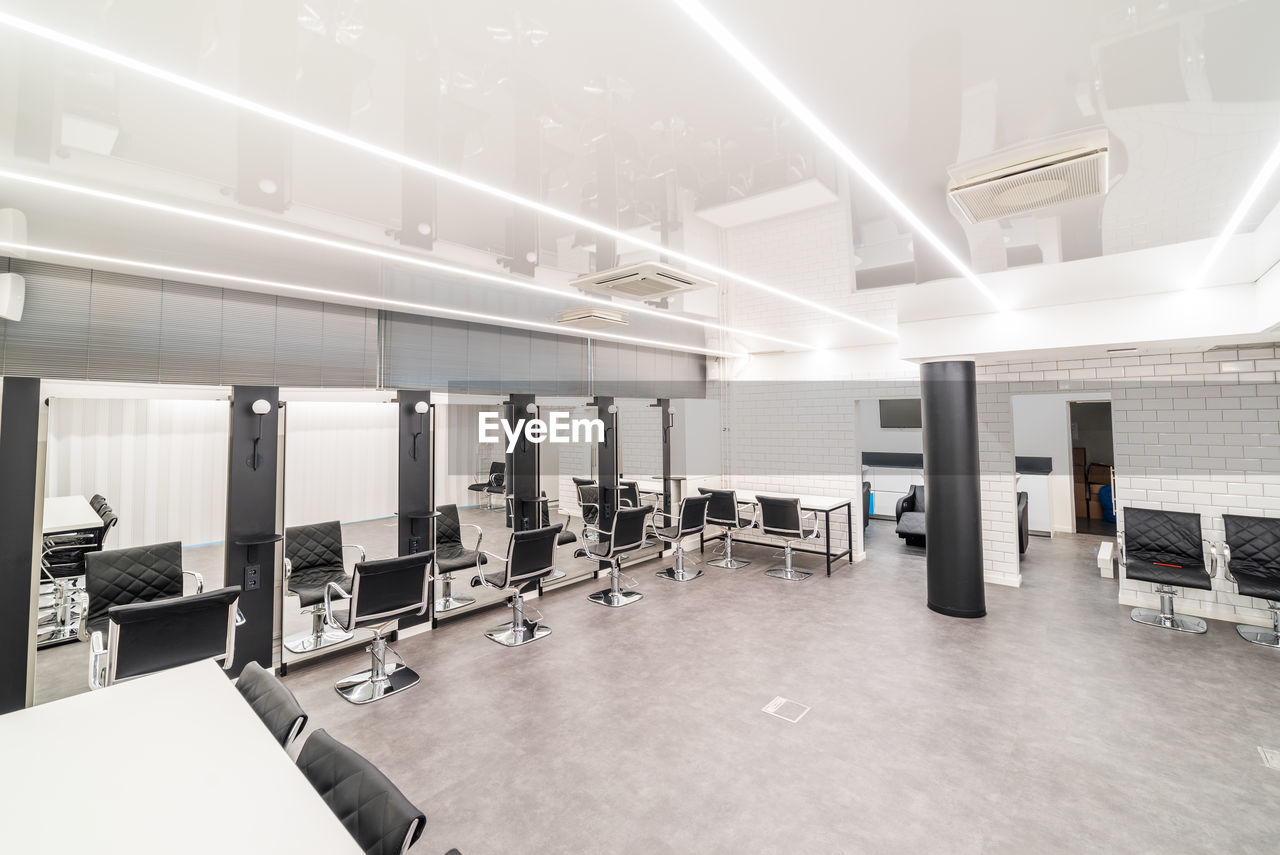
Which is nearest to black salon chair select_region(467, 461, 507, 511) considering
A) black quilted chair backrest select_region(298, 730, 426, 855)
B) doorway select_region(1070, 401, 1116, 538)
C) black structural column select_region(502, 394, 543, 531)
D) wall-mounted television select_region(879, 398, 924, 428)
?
black structural column select_region(502, 394, 543, 531)

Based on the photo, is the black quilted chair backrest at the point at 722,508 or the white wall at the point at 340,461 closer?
the white wall at the point at 340,461

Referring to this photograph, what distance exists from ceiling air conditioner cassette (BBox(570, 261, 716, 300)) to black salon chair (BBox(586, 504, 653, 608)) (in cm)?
276

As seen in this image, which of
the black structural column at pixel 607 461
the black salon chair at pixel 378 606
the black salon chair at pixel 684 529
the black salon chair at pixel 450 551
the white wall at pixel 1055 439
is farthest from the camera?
the white wall at pixel 1055 439

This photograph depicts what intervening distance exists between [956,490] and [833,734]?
299 centimetres

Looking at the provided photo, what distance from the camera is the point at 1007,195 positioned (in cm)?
199

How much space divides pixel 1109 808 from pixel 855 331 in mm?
4721

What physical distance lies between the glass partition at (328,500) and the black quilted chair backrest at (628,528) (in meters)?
2.14

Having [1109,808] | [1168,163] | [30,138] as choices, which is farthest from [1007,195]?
[30,138]

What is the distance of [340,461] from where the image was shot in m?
4.41

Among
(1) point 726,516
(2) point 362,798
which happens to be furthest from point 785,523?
(2) point 362,798

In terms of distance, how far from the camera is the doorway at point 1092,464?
28.6 feet

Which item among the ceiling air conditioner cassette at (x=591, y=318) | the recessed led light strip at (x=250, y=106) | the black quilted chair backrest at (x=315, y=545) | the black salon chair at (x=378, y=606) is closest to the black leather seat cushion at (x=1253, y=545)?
the ceiling air conditioner cassette at (x=591, y=318)

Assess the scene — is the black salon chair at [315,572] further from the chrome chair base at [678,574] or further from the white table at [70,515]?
the chrome chair base at [678,574]

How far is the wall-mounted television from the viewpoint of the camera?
8992 millimetres
